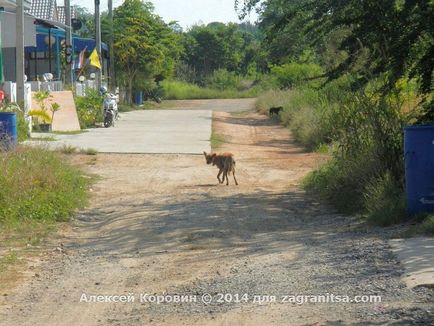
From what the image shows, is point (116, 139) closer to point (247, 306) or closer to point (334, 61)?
point (334, 61)

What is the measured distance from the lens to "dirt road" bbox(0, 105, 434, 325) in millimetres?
6980

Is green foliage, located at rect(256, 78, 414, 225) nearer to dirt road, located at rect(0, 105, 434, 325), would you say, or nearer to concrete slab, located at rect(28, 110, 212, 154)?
dirt road, located at rect(0, 105, 434, 325)

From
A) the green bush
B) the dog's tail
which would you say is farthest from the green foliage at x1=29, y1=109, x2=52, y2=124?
the dog's tail

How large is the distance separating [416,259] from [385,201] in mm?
3013

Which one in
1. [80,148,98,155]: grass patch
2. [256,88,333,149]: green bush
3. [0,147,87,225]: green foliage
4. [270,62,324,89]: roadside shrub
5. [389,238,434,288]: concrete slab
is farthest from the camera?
[270,62,324,89]: roadside shrub

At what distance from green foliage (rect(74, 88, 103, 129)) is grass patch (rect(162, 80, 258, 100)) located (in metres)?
36.9

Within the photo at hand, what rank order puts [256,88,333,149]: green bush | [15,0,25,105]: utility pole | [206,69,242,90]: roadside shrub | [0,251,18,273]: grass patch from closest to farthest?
[0,251,18,273]: grass patch, [256,88,333,149]: green bush, [15,0,25,105]: utility pole, [206,69,242,90]: roadside shrub

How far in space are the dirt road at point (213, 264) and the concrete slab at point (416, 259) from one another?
0.13 metres

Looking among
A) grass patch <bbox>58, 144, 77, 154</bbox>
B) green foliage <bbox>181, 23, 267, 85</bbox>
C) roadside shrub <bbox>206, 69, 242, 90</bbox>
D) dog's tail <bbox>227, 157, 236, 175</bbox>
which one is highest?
green foliage <bbox>181, 23, 267, 85</bbox>

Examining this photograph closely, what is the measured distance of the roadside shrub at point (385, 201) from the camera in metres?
10.6

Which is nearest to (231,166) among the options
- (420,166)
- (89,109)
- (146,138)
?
(420,166)

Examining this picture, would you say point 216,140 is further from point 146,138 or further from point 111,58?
point 111,58

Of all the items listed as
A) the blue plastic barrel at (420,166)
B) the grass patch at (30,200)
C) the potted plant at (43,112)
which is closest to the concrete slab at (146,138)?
the potted plant at (43,112)

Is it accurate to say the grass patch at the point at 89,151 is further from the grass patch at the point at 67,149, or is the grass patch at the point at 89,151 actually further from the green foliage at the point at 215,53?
the green foliage at the point at 215,53
